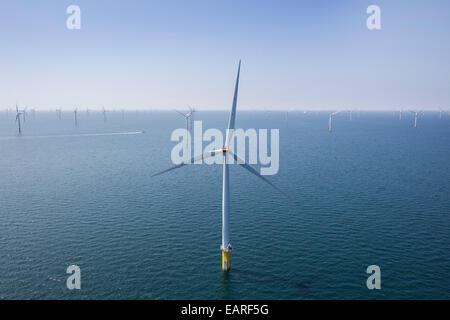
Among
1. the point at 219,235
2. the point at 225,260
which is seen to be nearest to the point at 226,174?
the point at 225,260

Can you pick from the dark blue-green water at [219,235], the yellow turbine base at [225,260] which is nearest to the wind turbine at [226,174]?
the yellow turbine base at [225,260]

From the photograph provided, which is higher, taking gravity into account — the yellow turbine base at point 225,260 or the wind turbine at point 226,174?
the wind turbine at point 226,174

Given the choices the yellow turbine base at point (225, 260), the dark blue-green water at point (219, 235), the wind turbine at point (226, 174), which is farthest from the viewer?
the yellow turbine base at point (225, 260)

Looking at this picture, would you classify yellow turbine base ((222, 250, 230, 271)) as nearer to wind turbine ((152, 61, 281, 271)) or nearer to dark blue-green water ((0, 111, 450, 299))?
wind turbine ((152, 61, 281, 271))

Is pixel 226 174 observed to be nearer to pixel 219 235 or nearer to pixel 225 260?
pixel 225 260

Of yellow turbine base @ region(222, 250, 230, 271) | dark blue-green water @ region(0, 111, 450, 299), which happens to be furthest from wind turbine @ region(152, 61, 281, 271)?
dark blue-green water @ region(0, 111, 450, 299)

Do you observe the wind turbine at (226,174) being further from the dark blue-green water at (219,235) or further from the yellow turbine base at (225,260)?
the dark blue-green water at (219,235)

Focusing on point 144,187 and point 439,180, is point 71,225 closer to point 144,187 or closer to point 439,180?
point 144,187
